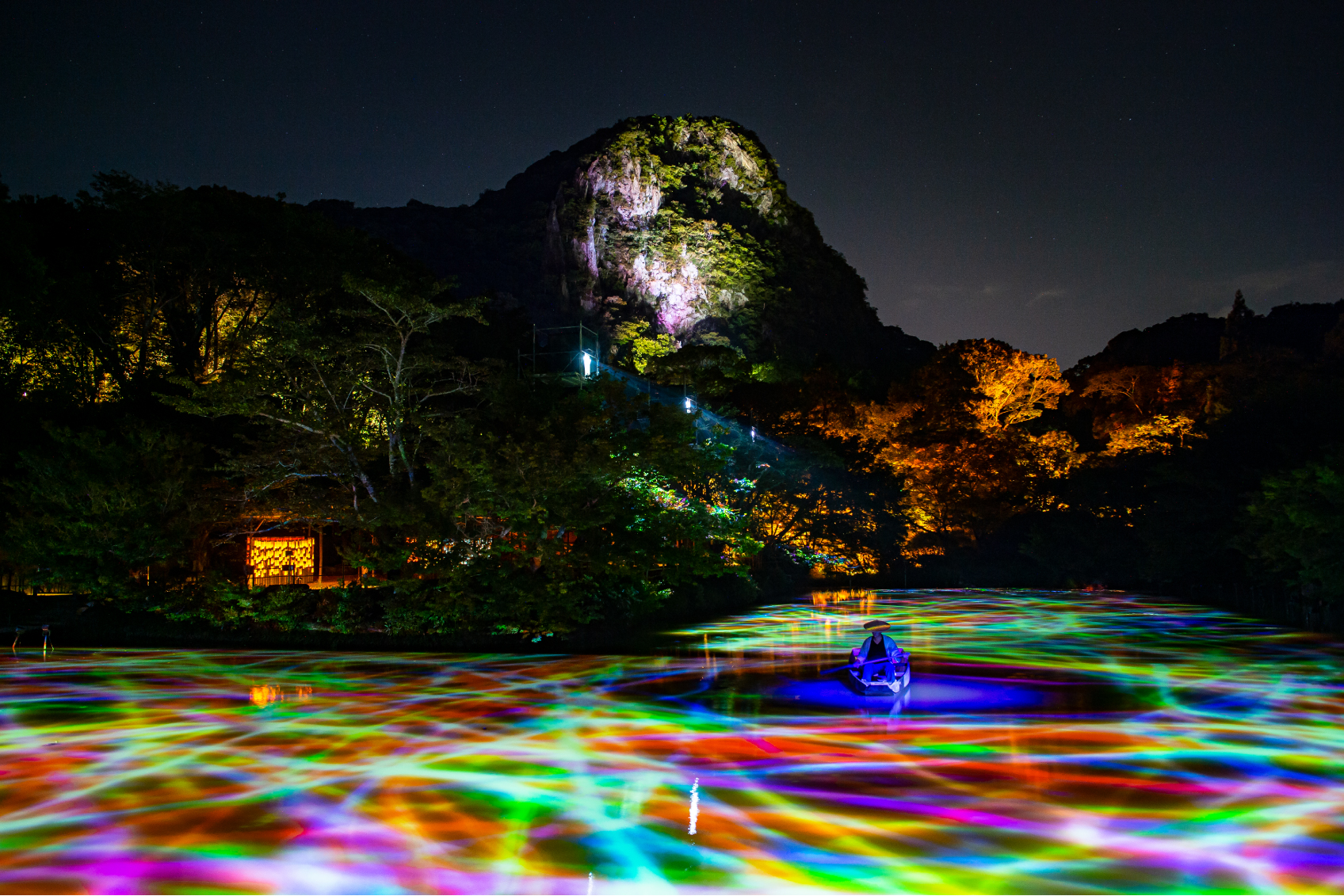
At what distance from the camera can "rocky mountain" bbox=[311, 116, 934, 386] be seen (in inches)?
2240

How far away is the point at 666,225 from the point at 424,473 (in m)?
44.8

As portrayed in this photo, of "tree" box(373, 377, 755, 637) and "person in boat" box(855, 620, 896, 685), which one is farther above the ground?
"tree" box(373, 377, 755, 637)

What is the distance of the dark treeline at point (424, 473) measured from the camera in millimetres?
14594

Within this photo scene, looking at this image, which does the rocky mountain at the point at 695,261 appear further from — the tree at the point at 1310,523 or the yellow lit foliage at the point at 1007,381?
the tree at the point at 1310,523

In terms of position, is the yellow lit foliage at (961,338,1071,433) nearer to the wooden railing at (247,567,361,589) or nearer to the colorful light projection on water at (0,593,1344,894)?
the colorful light projection on water at (0,593,1344,894)

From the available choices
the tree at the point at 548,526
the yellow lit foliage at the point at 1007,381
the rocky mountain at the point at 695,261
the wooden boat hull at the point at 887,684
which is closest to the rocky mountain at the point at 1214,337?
the yellow lit foliage at the point at 1007,381

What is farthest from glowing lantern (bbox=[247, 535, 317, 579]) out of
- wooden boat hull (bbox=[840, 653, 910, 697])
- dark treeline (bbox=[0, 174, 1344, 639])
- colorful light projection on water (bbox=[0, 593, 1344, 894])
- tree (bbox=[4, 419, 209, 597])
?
wooden boat hull (bbox=[840, 653, 910, 697])

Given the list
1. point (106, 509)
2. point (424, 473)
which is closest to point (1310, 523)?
point (424, 473)

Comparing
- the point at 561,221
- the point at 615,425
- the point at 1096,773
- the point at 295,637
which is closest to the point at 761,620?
the point at 615,425

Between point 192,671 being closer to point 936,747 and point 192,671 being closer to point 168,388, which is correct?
point 936,747

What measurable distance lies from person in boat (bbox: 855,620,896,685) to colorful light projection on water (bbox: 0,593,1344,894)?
20.7 inches

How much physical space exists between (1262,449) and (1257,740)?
46.9 feet

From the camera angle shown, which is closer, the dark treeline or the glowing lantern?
the dark treeline

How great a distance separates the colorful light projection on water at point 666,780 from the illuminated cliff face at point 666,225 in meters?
47.4
